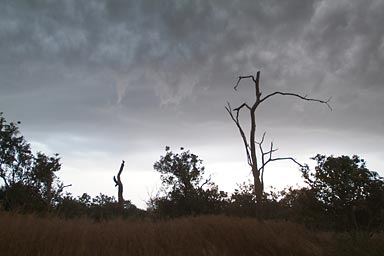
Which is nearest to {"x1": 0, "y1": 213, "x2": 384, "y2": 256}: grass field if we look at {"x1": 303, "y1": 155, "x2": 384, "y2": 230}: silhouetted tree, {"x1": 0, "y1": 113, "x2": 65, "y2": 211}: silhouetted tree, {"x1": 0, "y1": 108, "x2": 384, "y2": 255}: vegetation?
{"x1": 0, "y1": 108, "x2": 384, "y2": 255}: vegetation

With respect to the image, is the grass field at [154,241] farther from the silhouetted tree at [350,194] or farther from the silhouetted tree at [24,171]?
the silhouetted tree at [24,171]

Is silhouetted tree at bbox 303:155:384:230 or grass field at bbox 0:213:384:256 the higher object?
silhouetted tree at bbox 303:155:384:230

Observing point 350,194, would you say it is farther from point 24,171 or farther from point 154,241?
point 24,171

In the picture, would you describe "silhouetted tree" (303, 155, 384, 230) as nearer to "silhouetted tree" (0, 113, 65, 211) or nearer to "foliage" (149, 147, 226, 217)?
"foliage" (149, 147, 226, 217)

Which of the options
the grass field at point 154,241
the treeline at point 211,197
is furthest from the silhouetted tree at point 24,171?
the grass field at point 154,241

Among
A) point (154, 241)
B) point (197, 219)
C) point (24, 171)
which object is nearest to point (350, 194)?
point (197, 219)

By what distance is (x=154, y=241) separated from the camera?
21.5 feet

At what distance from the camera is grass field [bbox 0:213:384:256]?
5.46 metres

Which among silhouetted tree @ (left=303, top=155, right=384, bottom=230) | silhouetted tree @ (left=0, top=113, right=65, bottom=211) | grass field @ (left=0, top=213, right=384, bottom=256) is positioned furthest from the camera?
silhouetted tree @ (left=0, top=113, right=65, bottom=211)

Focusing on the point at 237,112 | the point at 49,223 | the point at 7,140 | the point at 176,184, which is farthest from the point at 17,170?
the point at 49,223

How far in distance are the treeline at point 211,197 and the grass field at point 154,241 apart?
6.37ft

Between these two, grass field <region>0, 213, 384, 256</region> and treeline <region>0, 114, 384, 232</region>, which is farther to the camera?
treeline <region>0, 114, 384, 232</region>

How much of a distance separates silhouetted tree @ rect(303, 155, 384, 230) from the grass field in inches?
212

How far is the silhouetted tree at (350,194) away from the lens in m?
12.8
